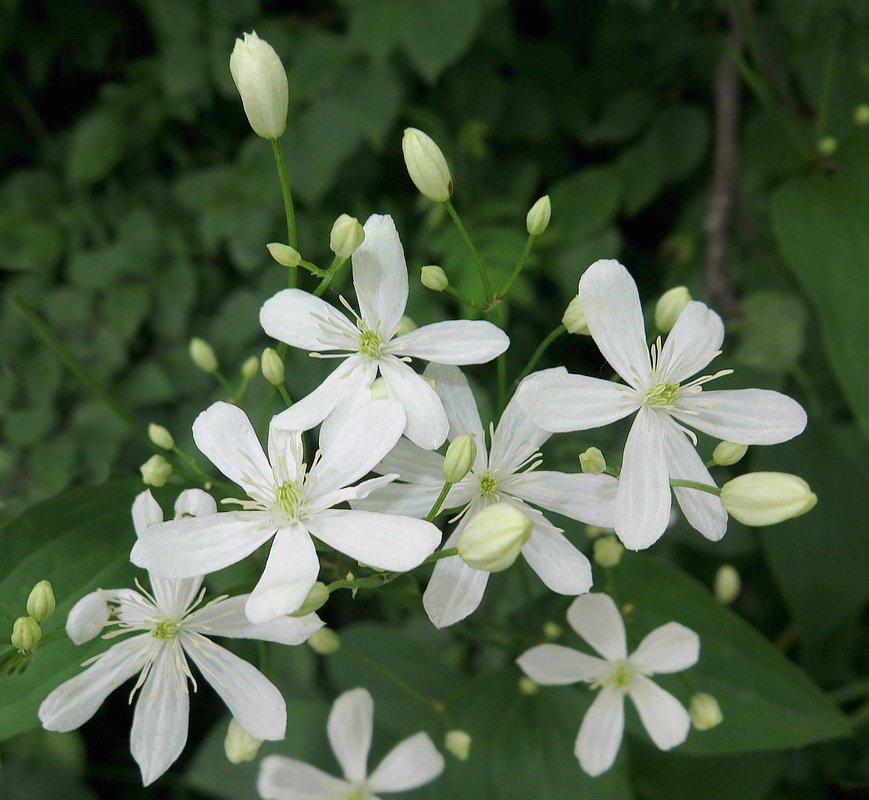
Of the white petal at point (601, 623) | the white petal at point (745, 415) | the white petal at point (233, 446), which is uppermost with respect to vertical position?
the white petal at point (745, 415)

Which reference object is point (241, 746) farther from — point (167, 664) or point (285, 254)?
point (285, 254)

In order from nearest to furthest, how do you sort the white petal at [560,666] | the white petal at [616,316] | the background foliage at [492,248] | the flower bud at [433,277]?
the white petal at [616,316] → the flower bud at [433,277] → the white petal at [560,666] → the background foliage at [492,248]

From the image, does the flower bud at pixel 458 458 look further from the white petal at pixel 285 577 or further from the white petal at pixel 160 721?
the white petal at pixel 160 721

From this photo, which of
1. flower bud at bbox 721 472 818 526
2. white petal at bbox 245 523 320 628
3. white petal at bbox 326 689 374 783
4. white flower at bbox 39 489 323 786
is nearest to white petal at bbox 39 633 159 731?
white flower at bbox 39 489 323 786

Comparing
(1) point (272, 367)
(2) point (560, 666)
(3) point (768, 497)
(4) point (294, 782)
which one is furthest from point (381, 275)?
(4) point (294, 782)

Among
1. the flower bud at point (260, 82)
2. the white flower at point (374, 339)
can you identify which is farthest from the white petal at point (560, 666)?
the flower bud at point (260, 82)

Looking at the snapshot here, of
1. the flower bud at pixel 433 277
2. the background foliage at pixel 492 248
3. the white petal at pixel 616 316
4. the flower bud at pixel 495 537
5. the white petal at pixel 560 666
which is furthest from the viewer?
the background foliage at pixel 492 248

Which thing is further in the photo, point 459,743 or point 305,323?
point 459,743
